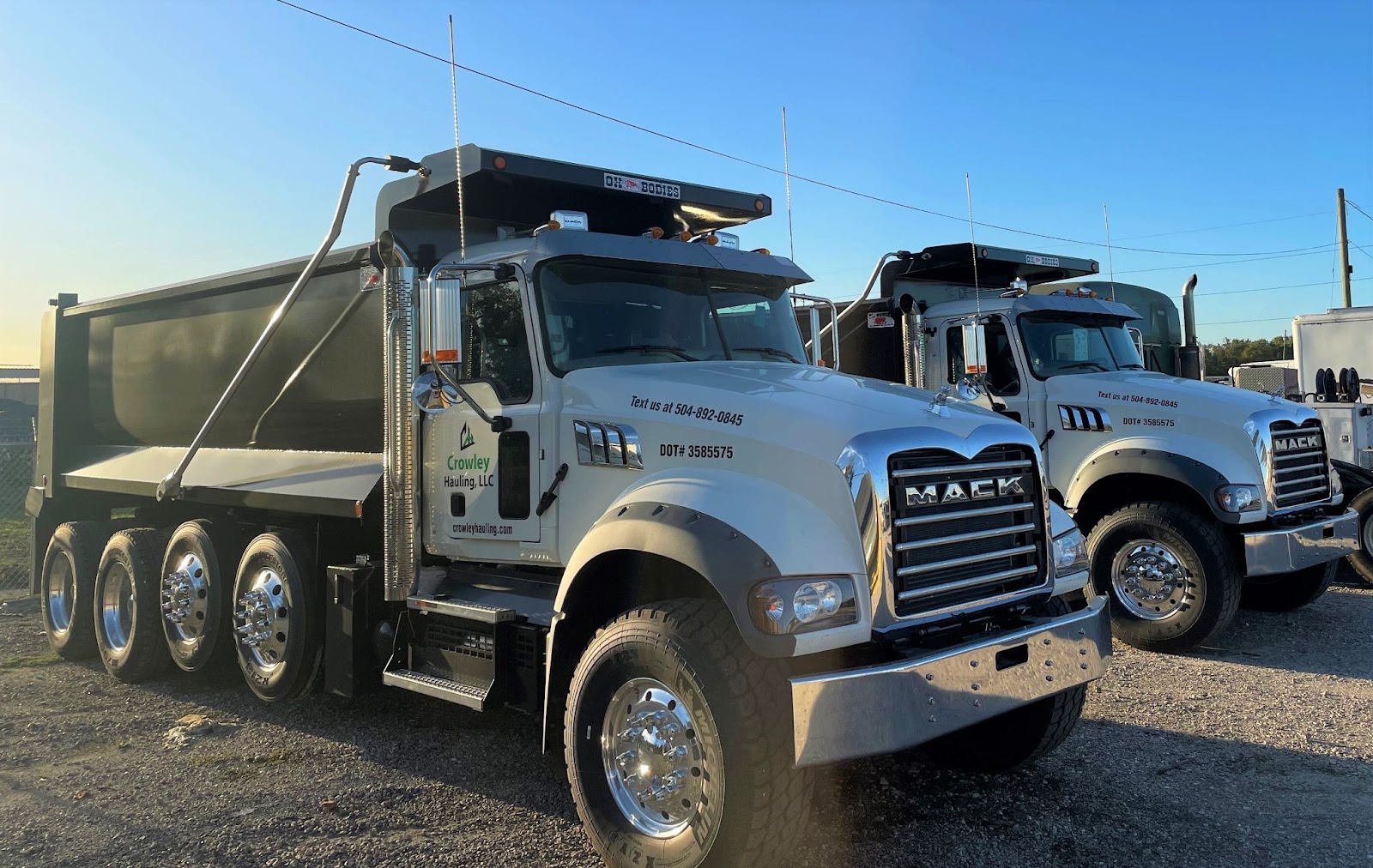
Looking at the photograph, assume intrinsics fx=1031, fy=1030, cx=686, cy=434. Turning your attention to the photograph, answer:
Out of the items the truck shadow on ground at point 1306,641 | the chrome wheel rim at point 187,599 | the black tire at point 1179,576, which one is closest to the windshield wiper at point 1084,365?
the black tire at point 1179,576

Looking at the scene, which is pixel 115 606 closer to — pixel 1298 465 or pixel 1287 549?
pixel 1287 549

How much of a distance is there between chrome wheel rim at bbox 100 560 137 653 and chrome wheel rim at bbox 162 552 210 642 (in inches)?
26.0

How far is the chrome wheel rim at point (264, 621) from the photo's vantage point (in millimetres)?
6145

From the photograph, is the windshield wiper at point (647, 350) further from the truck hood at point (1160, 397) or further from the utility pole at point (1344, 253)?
the utility pole at point (1344, 253)

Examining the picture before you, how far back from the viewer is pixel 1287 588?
8492 mm

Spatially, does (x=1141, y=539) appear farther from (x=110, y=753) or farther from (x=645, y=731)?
(x=110, y=753)

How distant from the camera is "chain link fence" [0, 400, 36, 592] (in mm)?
11898

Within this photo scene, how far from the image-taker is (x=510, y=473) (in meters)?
5.00

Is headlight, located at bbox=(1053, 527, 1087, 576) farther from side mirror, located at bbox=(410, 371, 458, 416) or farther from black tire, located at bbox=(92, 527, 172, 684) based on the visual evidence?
black tire, located at bbox=(92, 527, 172, 684)

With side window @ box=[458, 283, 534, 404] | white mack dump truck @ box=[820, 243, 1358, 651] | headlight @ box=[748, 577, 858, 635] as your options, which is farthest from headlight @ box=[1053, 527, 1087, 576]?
side window @ box=[458, 283, 534, 404]

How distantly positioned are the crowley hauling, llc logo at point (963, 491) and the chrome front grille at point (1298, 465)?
13.9ft

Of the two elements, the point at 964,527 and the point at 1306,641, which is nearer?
the point at 964,527

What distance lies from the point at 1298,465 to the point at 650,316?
18.1ft

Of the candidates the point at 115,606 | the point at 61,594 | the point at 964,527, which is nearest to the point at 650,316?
the point at 964,527
